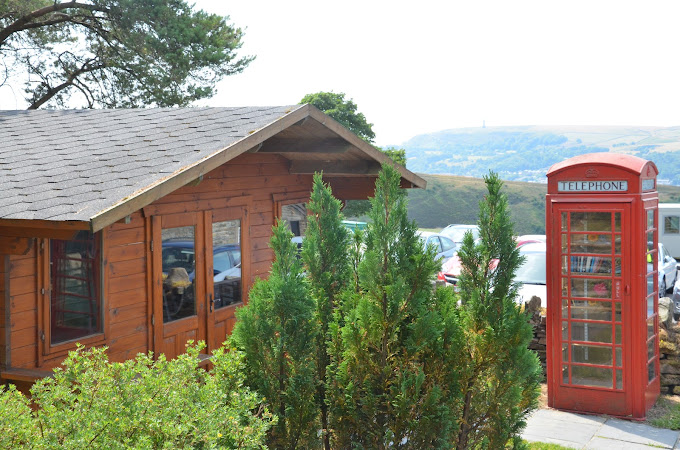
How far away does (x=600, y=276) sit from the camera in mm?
8586

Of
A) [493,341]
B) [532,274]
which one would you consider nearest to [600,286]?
[493,341]

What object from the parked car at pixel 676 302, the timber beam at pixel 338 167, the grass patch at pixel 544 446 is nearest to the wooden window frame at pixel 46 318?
the timber beam at pixel 338 167

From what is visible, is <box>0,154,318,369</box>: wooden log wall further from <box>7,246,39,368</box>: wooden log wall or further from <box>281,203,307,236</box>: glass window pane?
<box>281,203,307,236</box>: glass window pane

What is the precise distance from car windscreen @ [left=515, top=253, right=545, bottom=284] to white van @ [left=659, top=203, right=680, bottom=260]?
1498cm

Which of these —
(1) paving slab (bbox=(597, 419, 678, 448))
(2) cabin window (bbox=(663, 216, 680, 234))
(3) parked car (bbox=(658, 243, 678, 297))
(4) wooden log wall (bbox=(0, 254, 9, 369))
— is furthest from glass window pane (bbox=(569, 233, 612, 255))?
(2) cabin window (bbox=(663, 216, 680, 234))

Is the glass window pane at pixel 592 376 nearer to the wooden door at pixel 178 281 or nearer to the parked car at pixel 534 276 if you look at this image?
the parked car at pixel 534 276

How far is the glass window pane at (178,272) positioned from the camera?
832cm

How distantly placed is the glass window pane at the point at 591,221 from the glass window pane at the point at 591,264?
37 centimetres

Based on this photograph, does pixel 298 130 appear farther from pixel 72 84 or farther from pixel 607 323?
pixel 72 84

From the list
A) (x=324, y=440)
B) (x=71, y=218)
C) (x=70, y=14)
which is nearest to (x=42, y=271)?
(x=71, y=218)

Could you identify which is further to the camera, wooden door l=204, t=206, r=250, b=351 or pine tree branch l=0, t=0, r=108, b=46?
pine tree branch l=0, t=0, r=108, b=46

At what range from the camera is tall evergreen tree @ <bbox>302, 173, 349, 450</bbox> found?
5441 millimetres

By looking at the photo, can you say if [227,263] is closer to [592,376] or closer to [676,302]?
[592,376]

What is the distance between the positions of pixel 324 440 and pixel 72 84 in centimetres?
2391
